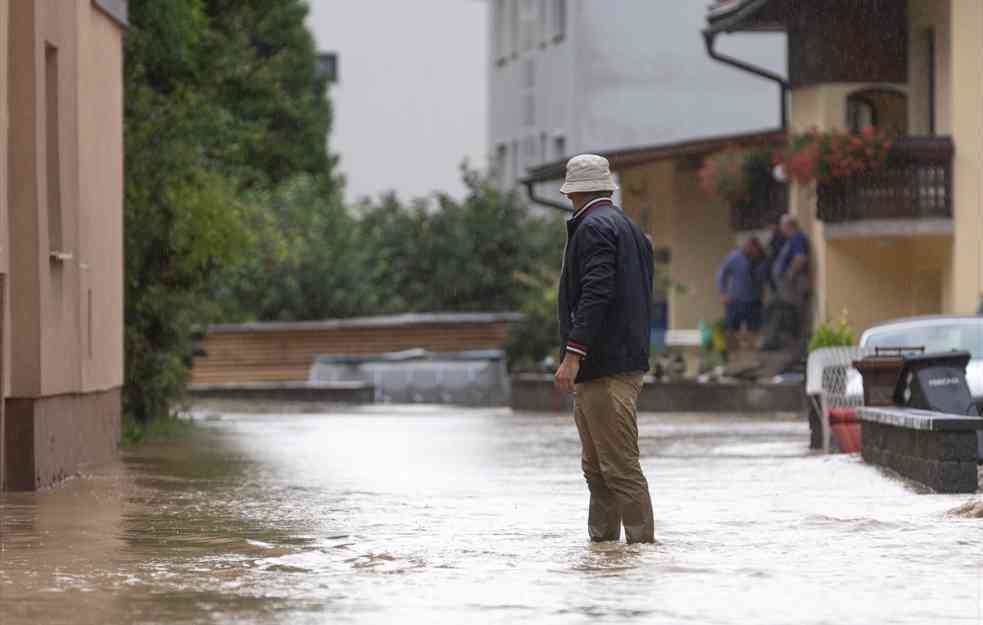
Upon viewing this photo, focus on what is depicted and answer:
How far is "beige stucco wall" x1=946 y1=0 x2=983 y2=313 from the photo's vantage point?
30.9 metres

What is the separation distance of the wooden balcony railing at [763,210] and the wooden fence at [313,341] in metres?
6.87

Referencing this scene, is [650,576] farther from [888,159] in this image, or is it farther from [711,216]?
[711,216]

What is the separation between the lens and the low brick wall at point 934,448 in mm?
15453

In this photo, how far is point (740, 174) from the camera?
38.3 meters

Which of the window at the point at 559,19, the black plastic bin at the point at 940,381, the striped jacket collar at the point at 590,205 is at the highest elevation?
the window at the point at 559,19

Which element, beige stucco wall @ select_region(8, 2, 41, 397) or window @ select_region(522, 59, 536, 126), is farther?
window @ select_region(522, 59, 536, 126)

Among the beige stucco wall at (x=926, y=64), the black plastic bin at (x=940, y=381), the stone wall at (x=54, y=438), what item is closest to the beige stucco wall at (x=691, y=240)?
the beige stucco wall at (x=926, y=64)

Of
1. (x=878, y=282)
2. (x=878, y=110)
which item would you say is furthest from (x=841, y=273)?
(x=878, y=110)

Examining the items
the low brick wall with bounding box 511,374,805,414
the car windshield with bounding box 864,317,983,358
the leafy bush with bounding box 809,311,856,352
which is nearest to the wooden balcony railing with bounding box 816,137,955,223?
the low brick wall with bounding box 511,374,805,414

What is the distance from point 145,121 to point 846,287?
13616 millimetres

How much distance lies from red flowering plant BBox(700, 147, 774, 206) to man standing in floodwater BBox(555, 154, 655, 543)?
25.9 meters

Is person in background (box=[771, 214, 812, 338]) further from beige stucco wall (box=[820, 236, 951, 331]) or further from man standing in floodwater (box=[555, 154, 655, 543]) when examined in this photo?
man standing in floodwater (box=[555, 154, 655, 543])

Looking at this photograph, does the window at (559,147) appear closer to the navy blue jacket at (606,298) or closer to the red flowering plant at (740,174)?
the red flowering plant at (740,174)

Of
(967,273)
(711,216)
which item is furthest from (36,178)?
(711,216)
